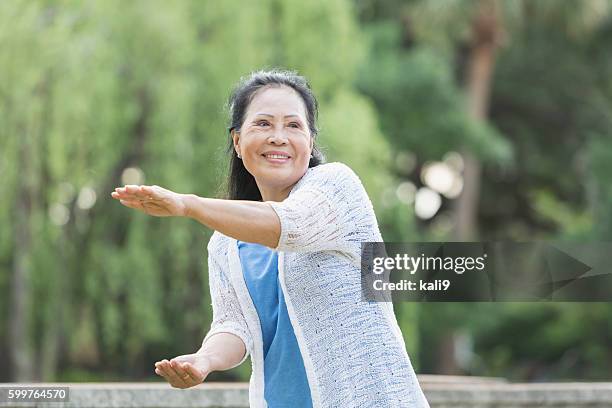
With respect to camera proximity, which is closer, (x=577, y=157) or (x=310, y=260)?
(x=310, y=260)

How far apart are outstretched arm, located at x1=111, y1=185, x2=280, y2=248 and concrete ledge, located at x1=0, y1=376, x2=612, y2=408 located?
198 centimetres

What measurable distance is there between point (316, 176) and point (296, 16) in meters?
12.7

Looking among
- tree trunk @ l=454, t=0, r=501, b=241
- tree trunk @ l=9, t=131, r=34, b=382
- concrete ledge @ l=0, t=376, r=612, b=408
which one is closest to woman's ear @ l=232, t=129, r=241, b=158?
concrete ledge @ l=0, t=376, r=612, b=408

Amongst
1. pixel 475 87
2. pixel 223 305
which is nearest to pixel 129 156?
pixel 475 87

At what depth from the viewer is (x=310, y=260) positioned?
234 centimetres

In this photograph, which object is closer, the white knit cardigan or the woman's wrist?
the woman's wrist

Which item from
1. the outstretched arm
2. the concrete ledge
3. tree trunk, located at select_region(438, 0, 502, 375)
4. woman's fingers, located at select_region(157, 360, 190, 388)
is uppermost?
tree trunk, located at select_region(438, 0, 502, 375)

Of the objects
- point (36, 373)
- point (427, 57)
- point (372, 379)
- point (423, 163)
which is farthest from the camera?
point (423, 163)

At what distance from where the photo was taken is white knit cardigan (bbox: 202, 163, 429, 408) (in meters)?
2.27

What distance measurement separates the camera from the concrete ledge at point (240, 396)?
4.00 m

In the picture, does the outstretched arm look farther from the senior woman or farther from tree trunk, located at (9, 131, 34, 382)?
tree trunk, located at (9, 131, 34, 382)

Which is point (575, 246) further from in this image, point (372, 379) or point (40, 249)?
point (40, 249)

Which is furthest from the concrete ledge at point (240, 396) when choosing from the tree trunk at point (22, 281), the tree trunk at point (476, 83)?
the tree trunk at point (476, 83)

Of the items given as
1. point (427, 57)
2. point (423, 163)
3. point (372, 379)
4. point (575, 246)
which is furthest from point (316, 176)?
point (423, 163)
